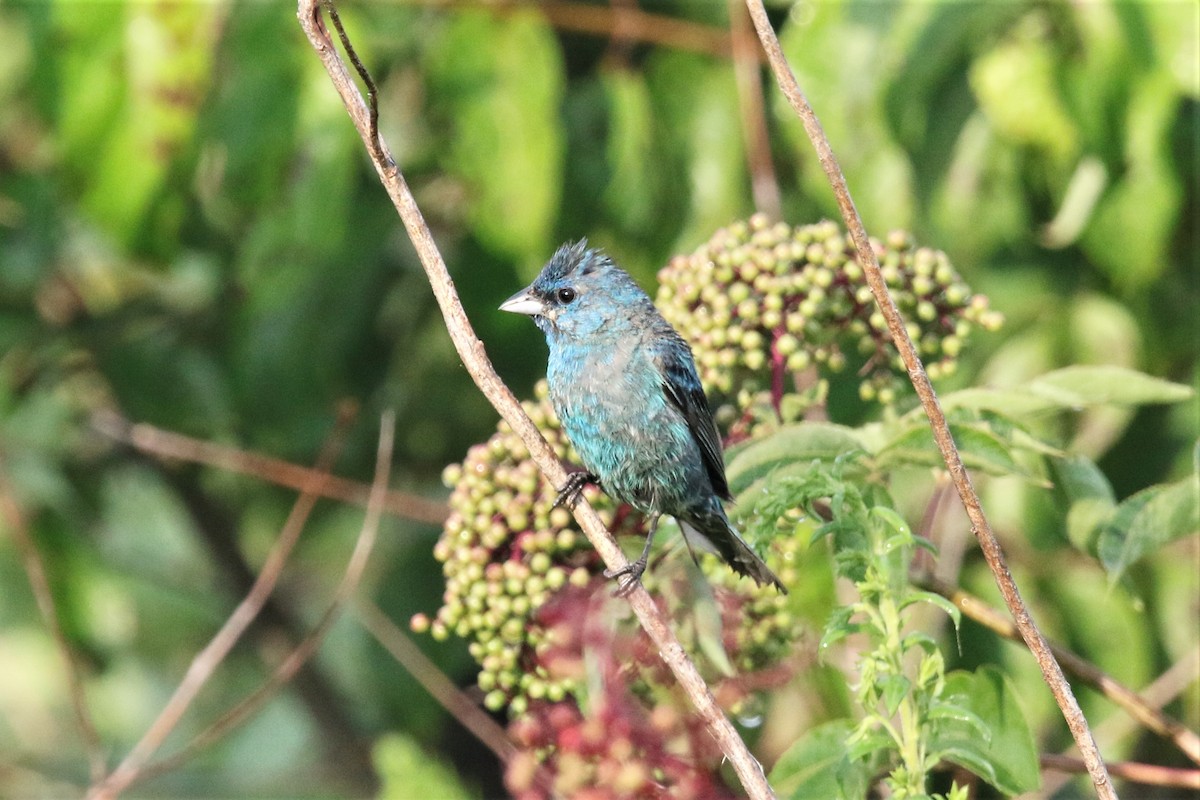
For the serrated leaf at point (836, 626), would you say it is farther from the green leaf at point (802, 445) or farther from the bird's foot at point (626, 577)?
the green leaf at point (802, 445)

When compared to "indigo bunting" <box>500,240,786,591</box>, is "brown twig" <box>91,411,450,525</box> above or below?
above

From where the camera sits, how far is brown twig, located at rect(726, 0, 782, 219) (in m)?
4.30

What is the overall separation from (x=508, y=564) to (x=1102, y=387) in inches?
45.6

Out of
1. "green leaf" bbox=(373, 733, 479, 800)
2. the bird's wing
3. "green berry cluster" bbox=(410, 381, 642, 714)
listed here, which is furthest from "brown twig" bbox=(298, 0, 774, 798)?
the bird's wing

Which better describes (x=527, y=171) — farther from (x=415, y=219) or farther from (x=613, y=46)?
(x=415, y=219)

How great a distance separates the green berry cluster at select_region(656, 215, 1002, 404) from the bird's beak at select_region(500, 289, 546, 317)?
0.78 m

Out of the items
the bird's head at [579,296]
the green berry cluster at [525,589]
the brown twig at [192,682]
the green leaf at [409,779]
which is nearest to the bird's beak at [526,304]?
the bird's head at [579,296]

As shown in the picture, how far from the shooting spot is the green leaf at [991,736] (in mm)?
2084

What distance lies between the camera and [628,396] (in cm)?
362

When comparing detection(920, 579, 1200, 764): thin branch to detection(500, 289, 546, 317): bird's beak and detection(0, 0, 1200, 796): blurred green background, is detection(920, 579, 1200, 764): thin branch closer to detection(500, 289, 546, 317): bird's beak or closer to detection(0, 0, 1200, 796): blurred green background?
detection(0, 0, 1200, 796): blurred green background

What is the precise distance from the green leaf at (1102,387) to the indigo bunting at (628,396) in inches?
28.6

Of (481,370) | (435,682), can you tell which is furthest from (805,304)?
(435,682)

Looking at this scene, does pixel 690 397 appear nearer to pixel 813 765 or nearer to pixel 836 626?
pixel 813 765

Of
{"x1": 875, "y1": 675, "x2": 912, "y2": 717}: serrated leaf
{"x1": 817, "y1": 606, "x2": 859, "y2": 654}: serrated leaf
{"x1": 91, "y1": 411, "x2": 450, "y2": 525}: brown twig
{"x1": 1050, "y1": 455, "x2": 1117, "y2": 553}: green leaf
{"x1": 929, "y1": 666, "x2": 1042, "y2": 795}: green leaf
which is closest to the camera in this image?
{"x1": 875, "y1": 675, "x2": 912, "y2": 717}: serrated leaf
